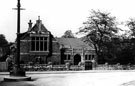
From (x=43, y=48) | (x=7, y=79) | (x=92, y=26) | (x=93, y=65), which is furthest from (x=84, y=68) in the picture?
(x=7, y=79)

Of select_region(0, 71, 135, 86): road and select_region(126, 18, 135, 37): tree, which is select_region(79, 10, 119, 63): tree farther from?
select_region(0, 71, 135, 86): road

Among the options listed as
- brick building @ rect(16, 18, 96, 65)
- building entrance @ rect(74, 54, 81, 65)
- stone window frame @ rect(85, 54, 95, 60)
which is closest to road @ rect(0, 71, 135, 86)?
brick building @ rect(16, 18, 96, 65)

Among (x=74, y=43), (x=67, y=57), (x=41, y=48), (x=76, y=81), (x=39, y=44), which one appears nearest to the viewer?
(x=76, y=81)

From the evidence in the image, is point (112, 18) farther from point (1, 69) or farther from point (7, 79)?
point (7, 79)

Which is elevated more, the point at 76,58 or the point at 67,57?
the point at 67,57

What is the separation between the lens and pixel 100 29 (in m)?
58.0

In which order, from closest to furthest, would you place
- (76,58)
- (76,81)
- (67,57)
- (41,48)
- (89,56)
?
(76,81), (41,48), (67,57), (76,58), (89,56)

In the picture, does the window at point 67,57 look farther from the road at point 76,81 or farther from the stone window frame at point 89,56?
the road at point 76,81

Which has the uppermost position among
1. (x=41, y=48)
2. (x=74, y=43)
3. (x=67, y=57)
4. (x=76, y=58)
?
(x=74, y=43)

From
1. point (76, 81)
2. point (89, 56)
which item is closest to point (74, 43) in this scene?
point (89, 56)

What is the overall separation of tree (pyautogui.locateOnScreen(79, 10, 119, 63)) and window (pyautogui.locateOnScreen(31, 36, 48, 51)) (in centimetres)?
1018

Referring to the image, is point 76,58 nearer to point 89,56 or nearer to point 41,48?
point 89,56

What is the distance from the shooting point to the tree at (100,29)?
189ft

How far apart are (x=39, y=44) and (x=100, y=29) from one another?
14.2 metres
